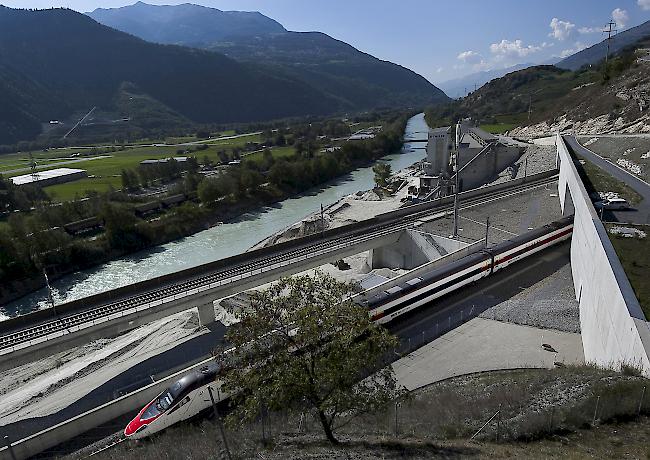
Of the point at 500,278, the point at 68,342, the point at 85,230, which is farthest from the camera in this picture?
the point at 85,230

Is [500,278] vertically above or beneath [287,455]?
beneath

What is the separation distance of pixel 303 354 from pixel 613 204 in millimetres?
26767

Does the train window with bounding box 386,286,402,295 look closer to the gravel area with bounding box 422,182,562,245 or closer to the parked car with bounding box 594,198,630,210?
the gravel area with bounding box 422,182,562,245

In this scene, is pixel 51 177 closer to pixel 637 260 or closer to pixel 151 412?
pixel 151 412

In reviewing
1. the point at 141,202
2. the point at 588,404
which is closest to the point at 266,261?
the point at 588,404

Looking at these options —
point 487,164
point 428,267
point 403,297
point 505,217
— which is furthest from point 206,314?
point 487,164

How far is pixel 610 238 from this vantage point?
22953mm

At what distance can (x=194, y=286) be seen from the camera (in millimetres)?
26703

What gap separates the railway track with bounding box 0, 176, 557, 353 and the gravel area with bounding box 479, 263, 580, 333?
1273cm

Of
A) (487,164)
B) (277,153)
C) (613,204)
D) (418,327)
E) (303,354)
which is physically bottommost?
(418,327)

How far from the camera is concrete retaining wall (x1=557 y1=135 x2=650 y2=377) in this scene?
13.5m

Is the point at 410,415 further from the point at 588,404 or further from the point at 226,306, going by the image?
the point at 226,306

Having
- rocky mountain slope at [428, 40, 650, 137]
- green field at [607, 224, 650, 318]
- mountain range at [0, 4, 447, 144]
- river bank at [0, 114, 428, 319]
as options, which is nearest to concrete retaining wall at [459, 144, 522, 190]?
rocky mountain slope at [428, 40, 650, 137]

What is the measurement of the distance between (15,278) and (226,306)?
2257cm
